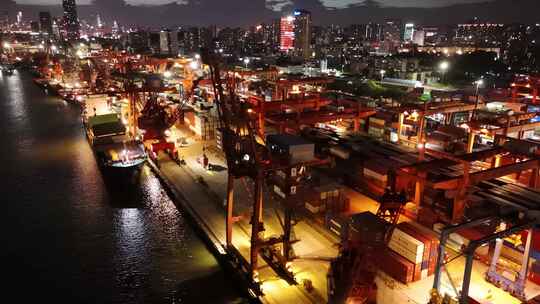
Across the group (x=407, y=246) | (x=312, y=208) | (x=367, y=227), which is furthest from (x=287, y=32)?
(x=407, y=246)

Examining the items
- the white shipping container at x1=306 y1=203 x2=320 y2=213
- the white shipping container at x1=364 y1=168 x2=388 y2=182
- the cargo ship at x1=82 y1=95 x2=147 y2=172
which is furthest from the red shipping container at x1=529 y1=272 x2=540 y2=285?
the cargo ship at x1=82 y1=95 x2=147 y2=172

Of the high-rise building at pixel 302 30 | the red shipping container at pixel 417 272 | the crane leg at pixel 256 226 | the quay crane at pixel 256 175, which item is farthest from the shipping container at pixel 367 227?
the high-rise building at pixel 302 30

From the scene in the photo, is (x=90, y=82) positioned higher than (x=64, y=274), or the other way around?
(x=90, y=82)

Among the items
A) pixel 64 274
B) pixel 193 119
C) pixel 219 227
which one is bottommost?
pixel 64 274

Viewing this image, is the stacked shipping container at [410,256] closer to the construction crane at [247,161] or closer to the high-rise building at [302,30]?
the construction crane at [247,161]

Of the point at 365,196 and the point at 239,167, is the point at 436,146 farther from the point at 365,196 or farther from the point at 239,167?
the point at 239,167

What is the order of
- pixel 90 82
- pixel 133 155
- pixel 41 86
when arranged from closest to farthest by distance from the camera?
pixel 133 155, pixel 90 82, pixel 41 86

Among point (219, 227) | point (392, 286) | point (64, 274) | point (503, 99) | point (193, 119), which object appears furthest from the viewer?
point (503, 99)

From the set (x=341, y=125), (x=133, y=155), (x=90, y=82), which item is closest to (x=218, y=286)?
(x=133, y=155)
